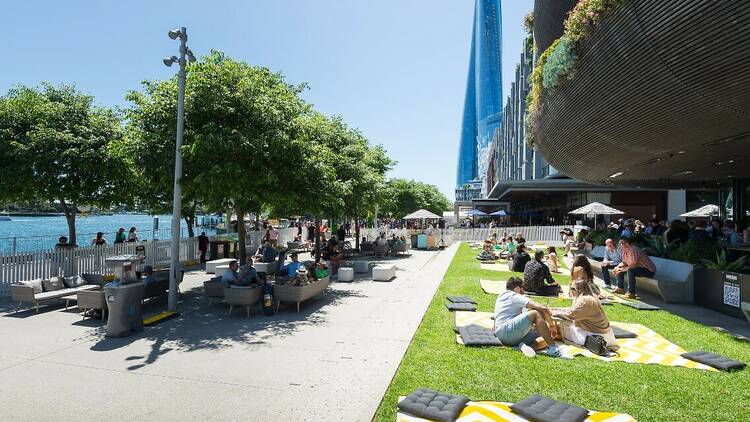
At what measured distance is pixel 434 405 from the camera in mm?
4512

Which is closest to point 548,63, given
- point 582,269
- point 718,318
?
point 582,269

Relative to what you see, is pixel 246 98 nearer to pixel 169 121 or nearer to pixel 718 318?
pixel 169 121

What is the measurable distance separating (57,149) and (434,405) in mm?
13574

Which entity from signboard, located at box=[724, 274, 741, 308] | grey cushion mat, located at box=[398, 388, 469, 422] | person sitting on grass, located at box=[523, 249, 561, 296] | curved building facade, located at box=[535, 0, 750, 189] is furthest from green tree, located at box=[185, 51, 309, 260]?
signboard, located at box=[724, 274, 741, 308]

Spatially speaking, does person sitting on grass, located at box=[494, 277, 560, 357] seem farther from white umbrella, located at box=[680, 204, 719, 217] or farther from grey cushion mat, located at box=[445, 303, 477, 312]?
white umbrella, located at box=[680, 204, 719, 217]

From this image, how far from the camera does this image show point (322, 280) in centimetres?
1059

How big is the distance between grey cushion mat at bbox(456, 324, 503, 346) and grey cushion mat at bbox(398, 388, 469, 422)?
2077 mm

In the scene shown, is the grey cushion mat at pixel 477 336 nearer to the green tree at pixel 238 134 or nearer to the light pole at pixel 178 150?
the green tree at pixel 238 134

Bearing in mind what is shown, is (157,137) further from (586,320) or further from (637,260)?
(637,260)

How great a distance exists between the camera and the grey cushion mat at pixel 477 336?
6703 mm

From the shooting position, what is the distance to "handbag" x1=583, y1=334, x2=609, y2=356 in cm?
631

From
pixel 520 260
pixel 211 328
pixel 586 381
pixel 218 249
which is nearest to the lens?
pixel 586 381

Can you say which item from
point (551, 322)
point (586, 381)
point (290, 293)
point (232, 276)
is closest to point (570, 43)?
point (551, 322)

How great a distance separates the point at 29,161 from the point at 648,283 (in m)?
17.6
